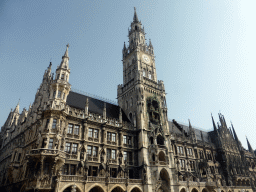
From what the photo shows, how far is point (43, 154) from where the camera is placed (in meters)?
27.6

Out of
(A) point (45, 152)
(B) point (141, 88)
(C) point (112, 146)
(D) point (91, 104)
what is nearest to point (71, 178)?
(A) point (45, 152)

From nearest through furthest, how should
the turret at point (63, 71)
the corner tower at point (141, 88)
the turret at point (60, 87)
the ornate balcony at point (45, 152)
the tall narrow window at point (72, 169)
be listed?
the ornate balcony at point (45, 152)
the tall narrow window at point (72, 169)
the turret at point (60, 87)
the turret at point (63, 71)
the corner tower at point (141, 88)

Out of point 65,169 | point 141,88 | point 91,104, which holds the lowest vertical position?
point 65,169

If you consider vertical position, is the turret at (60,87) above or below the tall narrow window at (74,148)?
above

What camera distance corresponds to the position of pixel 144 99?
45.2 meters

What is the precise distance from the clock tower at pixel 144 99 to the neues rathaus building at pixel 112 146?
0.20m

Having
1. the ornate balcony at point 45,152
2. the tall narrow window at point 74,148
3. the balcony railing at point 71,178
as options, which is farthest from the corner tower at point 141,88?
the ornate balcony at point 45,152

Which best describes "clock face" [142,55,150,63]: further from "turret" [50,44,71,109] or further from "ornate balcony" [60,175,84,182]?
"ornate balcony" [60,175,84,182]

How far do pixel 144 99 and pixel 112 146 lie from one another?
14.3 metres

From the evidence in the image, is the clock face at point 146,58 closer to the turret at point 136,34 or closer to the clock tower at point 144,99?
the clock tower at point 144,99

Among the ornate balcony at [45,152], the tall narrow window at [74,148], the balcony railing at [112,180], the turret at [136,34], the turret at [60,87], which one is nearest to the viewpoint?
the ornate balcony at [45,152]

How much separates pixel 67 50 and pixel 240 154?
2698 inches

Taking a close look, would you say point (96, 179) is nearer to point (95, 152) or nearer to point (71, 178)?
point (71, 178)

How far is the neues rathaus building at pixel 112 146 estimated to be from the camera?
29.5 meters
